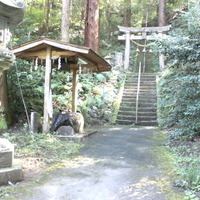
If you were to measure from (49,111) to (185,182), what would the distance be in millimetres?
4687

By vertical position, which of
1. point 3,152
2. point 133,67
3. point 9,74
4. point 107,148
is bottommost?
point 107,148

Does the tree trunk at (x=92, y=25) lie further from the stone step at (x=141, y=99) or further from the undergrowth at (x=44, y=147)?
the undergrowth at (x=44, y=147)

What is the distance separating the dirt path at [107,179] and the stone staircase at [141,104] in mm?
4948

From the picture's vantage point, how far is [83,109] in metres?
10.2

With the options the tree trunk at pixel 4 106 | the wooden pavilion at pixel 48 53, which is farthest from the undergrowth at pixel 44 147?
the tree trunk at pixel 4 106

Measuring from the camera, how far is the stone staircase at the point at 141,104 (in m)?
10.9

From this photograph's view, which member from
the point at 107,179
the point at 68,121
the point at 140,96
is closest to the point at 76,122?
the point at 68,121

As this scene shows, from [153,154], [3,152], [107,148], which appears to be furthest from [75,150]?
[3,152]

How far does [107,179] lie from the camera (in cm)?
385

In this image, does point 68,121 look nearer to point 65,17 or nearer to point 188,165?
point 188,165

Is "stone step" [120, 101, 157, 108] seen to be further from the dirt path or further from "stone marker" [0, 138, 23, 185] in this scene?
"stone marker" [0, 138, 23, 185]

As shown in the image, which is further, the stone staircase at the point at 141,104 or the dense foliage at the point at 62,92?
the stone staircase at the point at 141,104

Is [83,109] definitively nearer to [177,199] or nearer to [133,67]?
[177,199]

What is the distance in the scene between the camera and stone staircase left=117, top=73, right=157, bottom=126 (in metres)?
10.9
